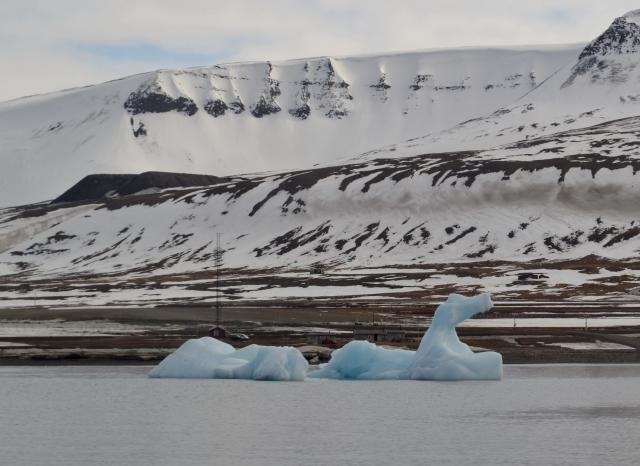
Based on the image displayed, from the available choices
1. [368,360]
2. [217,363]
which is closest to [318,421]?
[368,360]

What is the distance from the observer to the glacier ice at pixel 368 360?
7419cm

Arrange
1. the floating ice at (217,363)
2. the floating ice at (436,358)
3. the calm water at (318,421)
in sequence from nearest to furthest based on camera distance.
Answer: the calm water at (318,421)
the floating ice at (436,358)
the floating ice at (217,363)

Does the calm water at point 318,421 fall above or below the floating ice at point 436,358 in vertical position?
below

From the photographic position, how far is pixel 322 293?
18212 centimetres

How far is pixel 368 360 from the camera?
78062mm

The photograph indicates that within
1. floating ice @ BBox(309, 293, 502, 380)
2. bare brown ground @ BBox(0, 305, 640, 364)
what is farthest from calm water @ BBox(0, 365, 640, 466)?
bare brown ground @ BBox(0, 305, 640, 364)

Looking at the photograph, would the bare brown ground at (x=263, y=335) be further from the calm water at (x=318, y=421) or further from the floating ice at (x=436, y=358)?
the floating ice at (x=436, y=358)

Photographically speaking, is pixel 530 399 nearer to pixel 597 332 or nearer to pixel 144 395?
pixel 144 395

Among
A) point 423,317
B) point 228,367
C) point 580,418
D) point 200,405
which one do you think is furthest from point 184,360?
point 423,317

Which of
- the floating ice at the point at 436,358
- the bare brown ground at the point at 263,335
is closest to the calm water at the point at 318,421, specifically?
the floating ice at the point at 436,358

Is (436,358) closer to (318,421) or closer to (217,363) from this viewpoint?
(217,363)

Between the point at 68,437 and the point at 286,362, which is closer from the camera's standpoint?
the point at 68,437

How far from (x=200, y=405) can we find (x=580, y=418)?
19.5 meters

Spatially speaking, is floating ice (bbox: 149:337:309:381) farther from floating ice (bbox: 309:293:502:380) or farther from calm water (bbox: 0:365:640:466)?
floating ice (bbox: 309:293:502:380)
